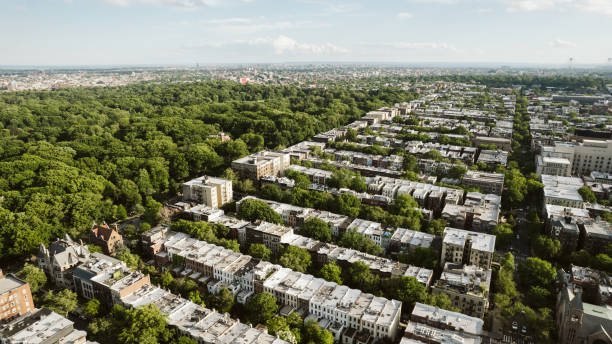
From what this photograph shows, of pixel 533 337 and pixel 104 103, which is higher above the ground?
pixel 104 103

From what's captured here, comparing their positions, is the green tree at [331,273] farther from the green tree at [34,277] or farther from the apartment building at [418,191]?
the green tree at [34,277]

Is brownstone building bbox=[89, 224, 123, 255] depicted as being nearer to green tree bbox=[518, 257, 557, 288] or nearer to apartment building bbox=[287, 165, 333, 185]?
apartment building bbox=[287, 165, 333, 185]

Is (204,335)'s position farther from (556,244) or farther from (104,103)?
(104,103)

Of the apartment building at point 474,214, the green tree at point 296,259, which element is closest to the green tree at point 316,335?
the green tree at point 296,259

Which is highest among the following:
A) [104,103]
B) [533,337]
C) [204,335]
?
[104,103]

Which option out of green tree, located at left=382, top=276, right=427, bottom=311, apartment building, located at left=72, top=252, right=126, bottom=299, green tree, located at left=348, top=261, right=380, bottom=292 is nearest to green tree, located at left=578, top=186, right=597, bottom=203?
green tree, located at left=382, top=276, right=427, bottom=311

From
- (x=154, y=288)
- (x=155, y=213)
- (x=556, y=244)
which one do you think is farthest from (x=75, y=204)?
(x=556, y=244)
